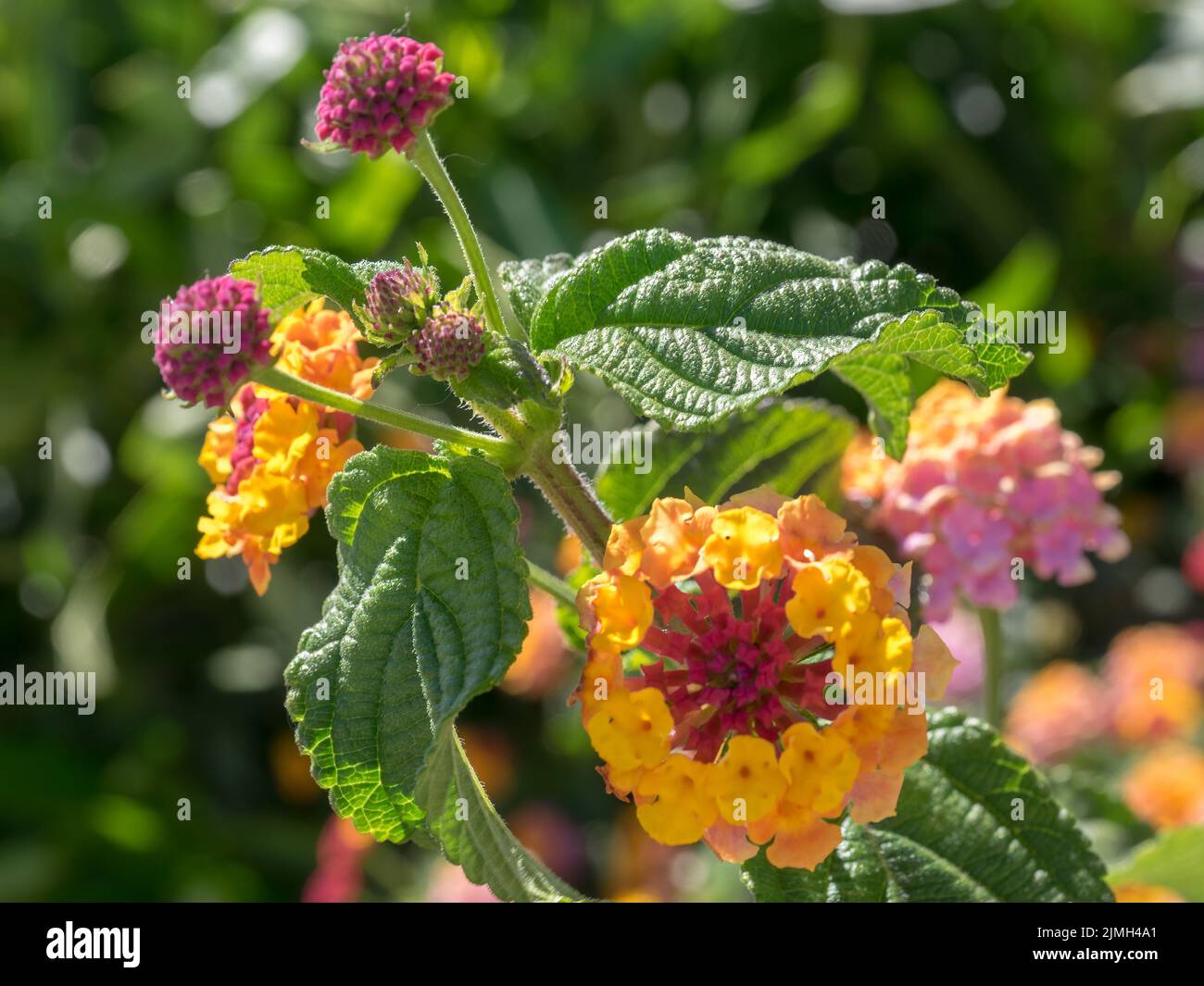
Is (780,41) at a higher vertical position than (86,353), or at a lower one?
higher

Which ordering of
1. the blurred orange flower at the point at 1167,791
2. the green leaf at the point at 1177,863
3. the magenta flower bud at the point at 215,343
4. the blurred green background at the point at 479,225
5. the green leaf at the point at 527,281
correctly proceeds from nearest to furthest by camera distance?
the magenta flower bud at the point at 215,343 → the green leaf at the point at 527,281 → the green leaf at the point at 1177,863 → the blurred orange flower at the point at 1167,791 → the blurred green background at the point at 479,225

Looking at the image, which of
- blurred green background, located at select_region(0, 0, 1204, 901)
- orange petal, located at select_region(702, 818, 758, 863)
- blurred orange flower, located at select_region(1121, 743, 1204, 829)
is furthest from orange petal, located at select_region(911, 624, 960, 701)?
blurred green background, located at select_region(0, 0, 1204, 901)

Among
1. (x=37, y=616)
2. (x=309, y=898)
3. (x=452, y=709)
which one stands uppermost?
(x=37, y=616)

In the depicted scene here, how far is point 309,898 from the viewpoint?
4.99 feet

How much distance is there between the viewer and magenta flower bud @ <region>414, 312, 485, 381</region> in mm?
591

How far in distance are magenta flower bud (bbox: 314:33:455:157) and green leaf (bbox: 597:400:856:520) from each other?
0.24 metres

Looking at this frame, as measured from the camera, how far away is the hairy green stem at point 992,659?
38.6 inches

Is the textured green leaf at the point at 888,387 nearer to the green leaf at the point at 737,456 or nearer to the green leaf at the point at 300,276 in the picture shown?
the green leaf at the point at 737,456

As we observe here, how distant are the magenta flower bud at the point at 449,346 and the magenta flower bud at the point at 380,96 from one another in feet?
0.35

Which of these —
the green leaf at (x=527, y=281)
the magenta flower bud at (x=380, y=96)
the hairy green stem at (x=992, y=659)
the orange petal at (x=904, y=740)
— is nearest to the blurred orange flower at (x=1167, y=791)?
the hairy green stem at (x=992, y=659)

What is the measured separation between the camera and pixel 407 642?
0.61 metres

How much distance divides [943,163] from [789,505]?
157cm
